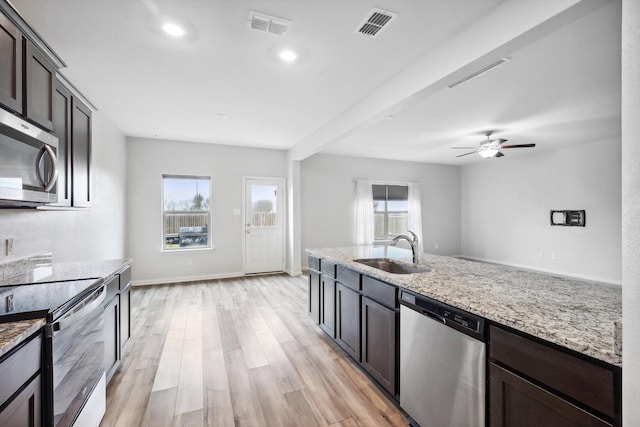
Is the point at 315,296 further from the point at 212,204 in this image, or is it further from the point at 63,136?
the point at 212,204

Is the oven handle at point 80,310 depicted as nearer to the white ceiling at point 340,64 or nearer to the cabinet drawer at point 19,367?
the cabinet drawer at point 19,367

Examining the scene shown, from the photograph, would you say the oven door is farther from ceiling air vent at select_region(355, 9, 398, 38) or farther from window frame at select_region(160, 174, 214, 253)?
window frame at select_region(160, 174, 214, 253)

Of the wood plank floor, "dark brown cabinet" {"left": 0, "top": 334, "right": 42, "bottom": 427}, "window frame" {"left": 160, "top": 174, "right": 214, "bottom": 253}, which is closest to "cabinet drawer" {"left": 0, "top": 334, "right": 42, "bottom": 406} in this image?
"dark brown cabinet" {"left": 0, "top": 334, "right": 42, "bottom": 427}

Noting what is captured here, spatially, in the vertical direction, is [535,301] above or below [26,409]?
above

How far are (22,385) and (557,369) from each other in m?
1.93

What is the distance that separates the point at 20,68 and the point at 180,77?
1.49 m

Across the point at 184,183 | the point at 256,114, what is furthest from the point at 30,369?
the point at 184,183

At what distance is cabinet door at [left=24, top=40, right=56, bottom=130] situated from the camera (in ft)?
5.34

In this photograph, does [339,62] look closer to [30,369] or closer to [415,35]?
[415,35]

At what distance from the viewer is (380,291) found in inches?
81.7

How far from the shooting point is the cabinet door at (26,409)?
0.97m

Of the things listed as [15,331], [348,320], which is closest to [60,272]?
[15,331]

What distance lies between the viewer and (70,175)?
2.25 meters

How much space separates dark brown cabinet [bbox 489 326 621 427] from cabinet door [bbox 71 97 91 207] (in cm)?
299
